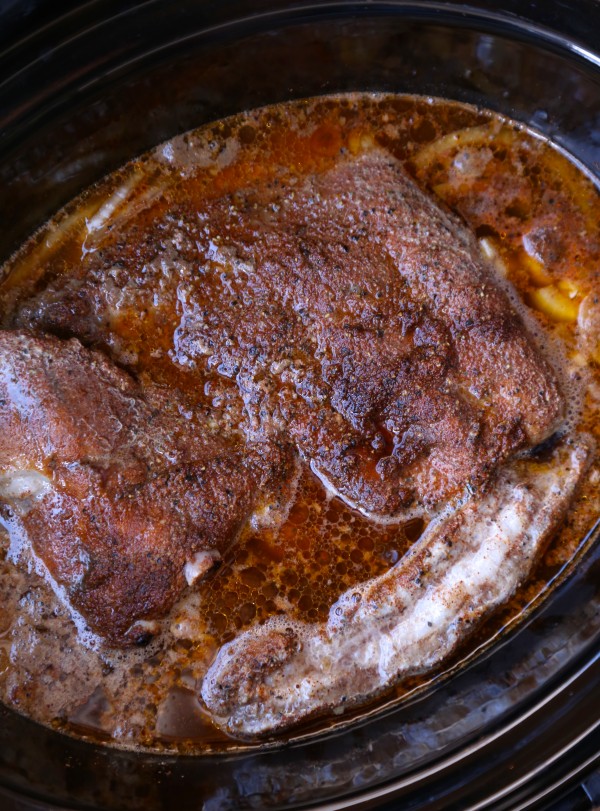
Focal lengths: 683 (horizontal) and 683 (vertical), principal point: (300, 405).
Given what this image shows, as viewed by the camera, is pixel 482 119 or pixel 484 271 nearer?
pixel 484 271

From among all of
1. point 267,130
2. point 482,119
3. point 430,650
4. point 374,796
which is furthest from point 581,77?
point 374,796

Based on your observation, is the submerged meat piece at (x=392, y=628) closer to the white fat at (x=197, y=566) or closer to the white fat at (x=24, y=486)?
the white fat at (x=197, y=566)

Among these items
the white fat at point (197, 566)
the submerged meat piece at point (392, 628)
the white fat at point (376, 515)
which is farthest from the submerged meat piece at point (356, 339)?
the white fat at point (197, 566)

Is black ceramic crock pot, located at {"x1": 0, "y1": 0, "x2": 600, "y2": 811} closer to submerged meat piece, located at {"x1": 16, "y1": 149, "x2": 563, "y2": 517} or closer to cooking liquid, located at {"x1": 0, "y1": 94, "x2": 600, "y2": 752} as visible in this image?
cooking liquid, located at {"x1": 0, "y1": 94, "x2": 600, "y2": 752}

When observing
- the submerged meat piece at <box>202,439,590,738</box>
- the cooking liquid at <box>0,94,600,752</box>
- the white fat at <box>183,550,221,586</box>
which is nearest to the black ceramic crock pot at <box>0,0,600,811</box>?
the cooking liquid at <box>0,94,600,752</box>

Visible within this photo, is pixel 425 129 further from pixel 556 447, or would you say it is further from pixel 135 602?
pixel 135 602

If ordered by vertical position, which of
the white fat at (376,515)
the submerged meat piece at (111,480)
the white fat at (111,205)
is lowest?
the white fat at (376,515)
